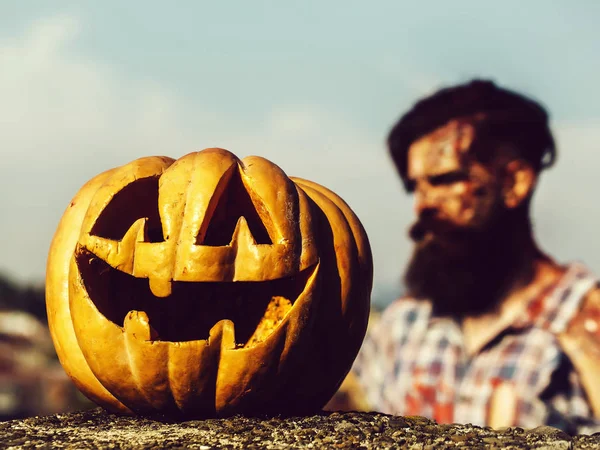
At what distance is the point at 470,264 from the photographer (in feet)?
29.1

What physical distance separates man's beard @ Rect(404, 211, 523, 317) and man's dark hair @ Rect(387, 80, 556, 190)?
0.73m

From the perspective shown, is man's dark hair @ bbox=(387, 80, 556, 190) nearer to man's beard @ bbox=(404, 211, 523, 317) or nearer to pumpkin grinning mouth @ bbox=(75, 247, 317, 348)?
man's beard @ bbox=(404, 211, 523, 317)

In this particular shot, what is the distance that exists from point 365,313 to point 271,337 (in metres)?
0.88

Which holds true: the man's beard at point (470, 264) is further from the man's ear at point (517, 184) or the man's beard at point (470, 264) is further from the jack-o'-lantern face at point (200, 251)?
the jack-o'-lantern face at point (200, 251)

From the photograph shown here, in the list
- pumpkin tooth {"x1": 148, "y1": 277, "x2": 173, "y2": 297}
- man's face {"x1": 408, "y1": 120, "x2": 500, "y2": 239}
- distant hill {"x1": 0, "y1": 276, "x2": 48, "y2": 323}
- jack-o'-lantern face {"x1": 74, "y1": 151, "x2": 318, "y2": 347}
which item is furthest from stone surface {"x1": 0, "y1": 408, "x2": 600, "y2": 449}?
distant hill {"x1": 0, "y1": 276, "x2": 48, "y2": 323}

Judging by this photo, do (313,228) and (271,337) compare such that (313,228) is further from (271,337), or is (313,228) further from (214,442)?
(214,442)

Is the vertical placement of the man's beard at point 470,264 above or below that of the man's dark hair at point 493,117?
below

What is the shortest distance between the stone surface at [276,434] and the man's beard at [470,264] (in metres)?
4.21

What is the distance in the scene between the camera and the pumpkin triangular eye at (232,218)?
4.27m

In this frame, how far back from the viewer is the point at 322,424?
156 inches

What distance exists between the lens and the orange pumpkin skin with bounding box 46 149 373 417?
3840 mm

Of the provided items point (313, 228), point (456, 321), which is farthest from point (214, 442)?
point (456, 321)

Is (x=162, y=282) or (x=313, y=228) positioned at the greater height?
(x=313, y=228)

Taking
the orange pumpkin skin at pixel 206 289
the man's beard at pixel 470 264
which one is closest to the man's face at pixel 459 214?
the man's beard at pixel 470 264
